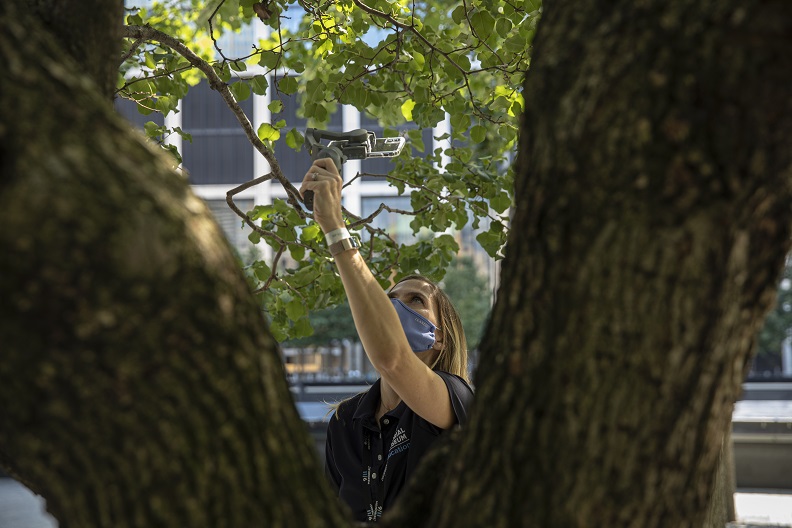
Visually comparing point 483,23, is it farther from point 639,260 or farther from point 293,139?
point 639,260

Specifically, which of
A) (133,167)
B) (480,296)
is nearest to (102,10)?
(133,167)

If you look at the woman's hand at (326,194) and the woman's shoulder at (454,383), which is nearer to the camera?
the woman's hand at (326,194)

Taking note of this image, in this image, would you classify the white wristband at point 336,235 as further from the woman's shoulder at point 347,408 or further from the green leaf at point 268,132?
the green leaf at point 268,132

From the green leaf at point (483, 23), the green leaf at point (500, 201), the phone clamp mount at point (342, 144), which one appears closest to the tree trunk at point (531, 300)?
the phone clamp mount at point (342, 144)

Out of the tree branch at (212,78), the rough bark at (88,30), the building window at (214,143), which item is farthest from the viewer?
the building window at (214,143)

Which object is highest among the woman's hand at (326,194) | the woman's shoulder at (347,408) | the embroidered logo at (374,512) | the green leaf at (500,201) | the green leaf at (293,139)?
the green leaf at (293,139)

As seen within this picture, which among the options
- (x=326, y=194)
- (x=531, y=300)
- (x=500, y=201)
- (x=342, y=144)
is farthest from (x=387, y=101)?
(x=531, y=300)

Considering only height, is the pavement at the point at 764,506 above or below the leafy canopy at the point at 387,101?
below

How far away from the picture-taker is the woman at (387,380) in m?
2.36

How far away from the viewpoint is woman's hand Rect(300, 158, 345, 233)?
2.42 meters

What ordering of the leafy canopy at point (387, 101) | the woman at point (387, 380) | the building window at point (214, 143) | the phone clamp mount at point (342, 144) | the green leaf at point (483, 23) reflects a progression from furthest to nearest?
1. the building window at point (214, 143)
2. the leafy canopy at point (387, 101)
3. the green leaf at point (483, 23)
4. the phone clamp mount at point (342, 144)
5. the woman at point (387, 380)

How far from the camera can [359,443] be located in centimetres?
285

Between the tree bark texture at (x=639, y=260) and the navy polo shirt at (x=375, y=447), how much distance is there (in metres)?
1.32

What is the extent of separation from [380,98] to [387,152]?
0.86 meters
